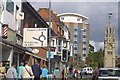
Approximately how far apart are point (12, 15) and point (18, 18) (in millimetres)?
1332

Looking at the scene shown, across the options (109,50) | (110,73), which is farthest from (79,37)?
(110,73)

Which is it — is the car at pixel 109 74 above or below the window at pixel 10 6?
below

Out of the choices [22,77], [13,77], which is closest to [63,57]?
Answer: [22,77]

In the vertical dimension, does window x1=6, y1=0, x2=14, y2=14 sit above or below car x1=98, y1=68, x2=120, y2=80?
above

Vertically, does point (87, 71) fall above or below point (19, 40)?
below

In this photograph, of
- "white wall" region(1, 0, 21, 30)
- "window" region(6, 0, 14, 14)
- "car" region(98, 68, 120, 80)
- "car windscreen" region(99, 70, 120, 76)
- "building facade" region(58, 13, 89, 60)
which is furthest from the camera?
"building facade" region(58, 13, 89, 60)

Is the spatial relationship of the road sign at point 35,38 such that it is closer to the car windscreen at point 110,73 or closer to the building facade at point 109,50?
the car windscreen at point 110,73

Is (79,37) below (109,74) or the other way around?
the other way around

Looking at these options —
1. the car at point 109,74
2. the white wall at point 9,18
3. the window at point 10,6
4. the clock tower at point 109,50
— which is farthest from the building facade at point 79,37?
the car at point 109,74

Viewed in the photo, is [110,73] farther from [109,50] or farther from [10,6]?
[109,50]

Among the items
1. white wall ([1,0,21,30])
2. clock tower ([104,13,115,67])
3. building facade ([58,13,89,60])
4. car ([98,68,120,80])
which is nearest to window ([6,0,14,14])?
white wall ([1,0,21,30])

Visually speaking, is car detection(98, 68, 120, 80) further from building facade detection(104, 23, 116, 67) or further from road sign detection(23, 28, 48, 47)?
building facade detection(104, 23, 116, 67)

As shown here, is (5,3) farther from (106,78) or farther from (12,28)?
(106,78)

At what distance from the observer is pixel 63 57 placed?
26.2 metres
